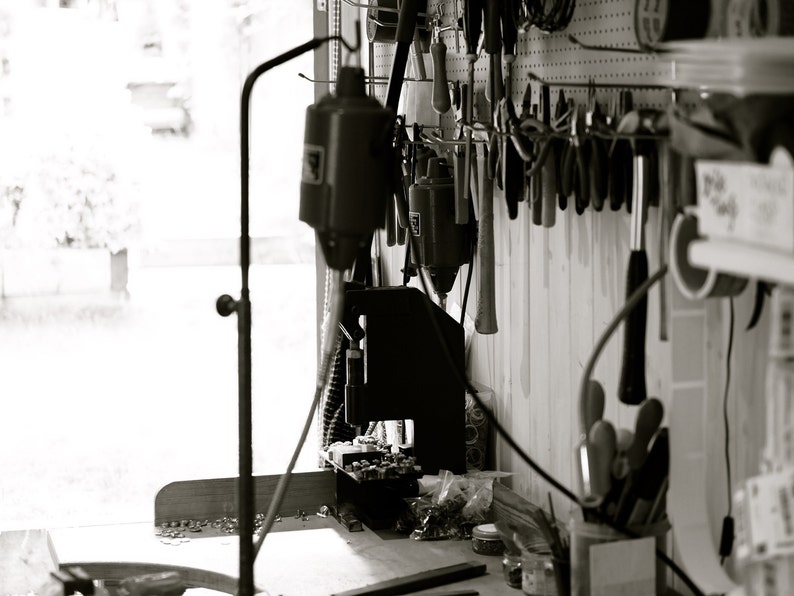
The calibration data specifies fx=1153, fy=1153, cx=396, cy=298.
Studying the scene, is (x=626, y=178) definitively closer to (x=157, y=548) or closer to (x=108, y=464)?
(x=157, y=548)

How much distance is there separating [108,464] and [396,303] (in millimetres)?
3264

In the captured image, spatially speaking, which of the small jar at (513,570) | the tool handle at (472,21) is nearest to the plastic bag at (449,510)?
the small jar at (513,570)

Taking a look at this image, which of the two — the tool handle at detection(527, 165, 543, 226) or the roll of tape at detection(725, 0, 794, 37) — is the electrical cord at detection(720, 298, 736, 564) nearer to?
the roll of tape at detection(725, 0, 794, 37)

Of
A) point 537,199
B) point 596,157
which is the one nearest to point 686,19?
point 596,157

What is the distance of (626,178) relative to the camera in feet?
5.97

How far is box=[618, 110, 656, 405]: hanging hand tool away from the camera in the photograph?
65.1 inches

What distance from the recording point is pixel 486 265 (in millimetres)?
2299

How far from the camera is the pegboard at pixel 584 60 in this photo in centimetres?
182

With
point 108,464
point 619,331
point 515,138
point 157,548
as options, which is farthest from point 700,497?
point 108,464

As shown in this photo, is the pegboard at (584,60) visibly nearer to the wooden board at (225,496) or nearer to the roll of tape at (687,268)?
the roll of tape at (687,268)

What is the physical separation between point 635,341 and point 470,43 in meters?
0.82

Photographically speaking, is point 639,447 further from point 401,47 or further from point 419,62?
point 419,62

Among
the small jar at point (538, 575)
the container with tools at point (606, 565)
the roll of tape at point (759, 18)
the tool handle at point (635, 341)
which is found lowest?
the small jar at point (538, 575)

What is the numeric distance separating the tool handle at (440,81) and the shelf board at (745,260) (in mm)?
1322
